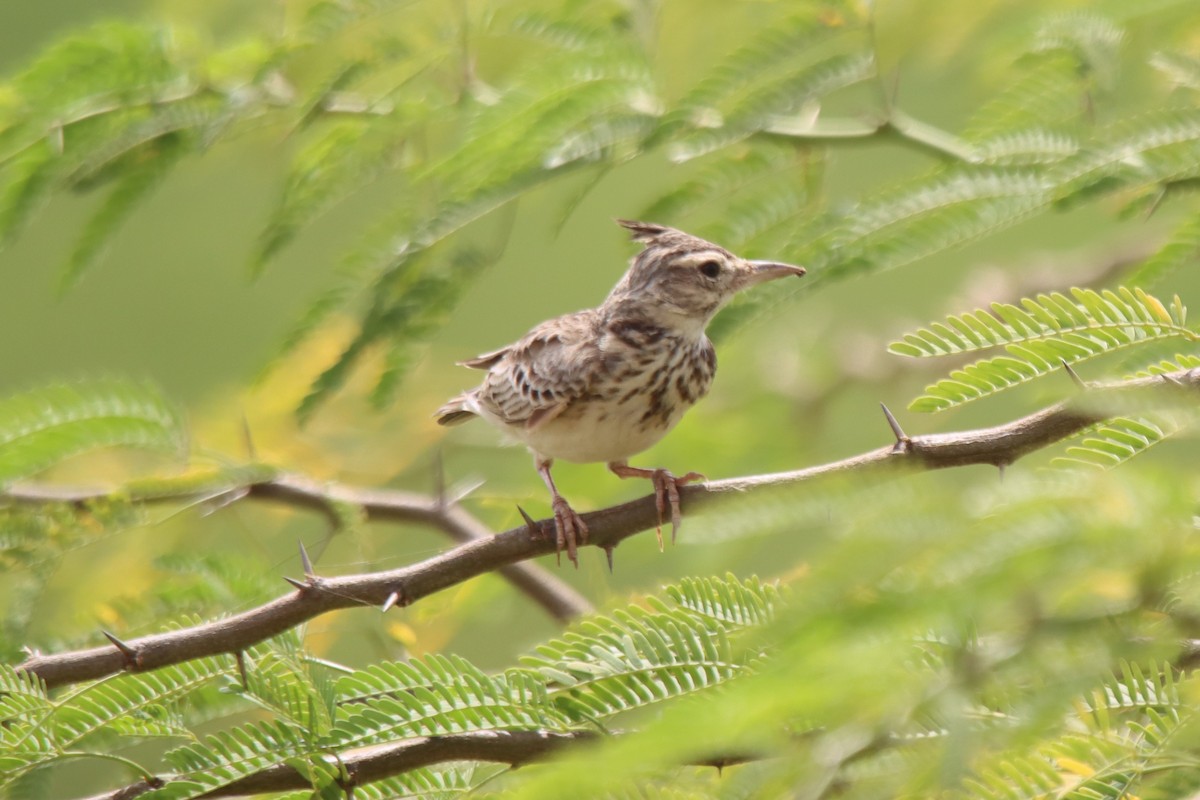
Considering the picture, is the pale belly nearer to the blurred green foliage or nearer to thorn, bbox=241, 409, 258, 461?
the blurred green foliage

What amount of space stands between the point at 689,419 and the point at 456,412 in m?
0.82

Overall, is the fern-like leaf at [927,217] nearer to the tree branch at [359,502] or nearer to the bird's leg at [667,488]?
the bird's leg at [667,488]

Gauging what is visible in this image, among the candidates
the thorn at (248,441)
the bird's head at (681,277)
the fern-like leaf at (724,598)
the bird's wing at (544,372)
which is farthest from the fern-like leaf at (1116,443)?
the thorn at (248,441)

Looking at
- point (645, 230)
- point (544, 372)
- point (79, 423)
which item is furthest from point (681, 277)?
point (79, 423)

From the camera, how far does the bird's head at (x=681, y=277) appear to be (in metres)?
2.99

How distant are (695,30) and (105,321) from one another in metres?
7.11

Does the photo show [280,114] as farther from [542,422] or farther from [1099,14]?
[1099,14]

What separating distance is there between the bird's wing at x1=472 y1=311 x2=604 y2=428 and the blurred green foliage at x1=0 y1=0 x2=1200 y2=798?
281 mm

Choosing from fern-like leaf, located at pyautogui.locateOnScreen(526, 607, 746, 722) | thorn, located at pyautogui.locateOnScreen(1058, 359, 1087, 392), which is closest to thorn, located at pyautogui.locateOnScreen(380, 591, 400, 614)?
fern-like leaf, located at pyautogui.locateOnScreen(526, 607, 746, 722)

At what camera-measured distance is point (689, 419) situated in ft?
12.9

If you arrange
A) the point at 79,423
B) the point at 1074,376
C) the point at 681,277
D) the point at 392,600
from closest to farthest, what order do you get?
the point at 1074,376
the point at 392,600
the point at 79,423
the point at 681,277

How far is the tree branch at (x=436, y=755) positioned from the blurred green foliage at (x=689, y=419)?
0.12 feet

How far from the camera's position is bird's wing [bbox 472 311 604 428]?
9.66 ft

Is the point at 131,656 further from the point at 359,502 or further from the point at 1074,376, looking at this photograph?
the point at 1074,376
